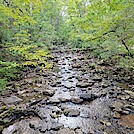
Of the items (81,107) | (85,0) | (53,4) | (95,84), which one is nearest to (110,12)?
(95,84)

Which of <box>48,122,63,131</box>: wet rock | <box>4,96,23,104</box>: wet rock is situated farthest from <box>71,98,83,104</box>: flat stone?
<box>4,96,23,104</box>: wet rock

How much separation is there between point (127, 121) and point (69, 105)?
1.62 meters

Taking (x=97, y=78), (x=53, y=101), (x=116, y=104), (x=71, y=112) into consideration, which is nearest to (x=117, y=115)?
(x=116, y=104)

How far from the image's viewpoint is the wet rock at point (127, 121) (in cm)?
369

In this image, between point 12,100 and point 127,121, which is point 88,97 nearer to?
point 127,121

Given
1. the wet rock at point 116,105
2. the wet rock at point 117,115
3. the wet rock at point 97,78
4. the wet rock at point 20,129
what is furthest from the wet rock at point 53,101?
the wet rock at point 97,78

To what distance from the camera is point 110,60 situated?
10250 mm

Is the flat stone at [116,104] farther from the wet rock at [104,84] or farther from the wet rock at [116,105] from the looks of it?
the wet rock at [104,84]

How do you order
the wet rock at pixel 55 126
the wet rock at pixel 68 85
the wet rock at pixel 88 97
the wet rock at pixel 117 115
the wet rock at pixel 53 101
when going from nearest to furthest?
1. the wet rock at pixel 55 126
2. the wet rock at pixel 117 115
3. the wet rock at pixel 53 101
4. the wet rock at pixel 88 97
5. the wet rock at pixel 68 85

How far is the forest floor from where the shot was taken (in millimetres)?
3625

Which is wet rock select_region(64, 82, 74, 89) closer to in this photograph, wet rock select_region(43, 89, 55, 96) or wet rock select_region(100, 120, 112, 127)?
wet rock select_region(43, 89, 55, 96)

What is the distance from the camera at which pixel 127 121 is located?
3.81 meters

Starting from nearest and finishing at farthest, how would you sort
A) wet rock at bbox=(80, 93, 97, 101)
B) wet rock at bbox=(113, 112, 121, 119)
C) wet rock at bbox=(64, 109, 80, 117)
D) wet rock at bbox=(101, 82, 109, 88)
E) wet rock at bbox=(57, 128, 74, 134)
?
wet rock at bbox=(57, 128, 74, 134) < wet rock at bbox=(113, 112, 121, 119) < wet rock at bbox=(64, 109, 80, 117) < wet rock at bbox=(80, 93, 97, 101) < wet rock at bbox=(101, 82, 109, 88)

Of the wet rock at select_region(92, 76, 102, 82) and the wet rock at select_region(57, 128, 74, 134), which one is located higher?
the wet rock at select_region(92, 76, 102, 82)
